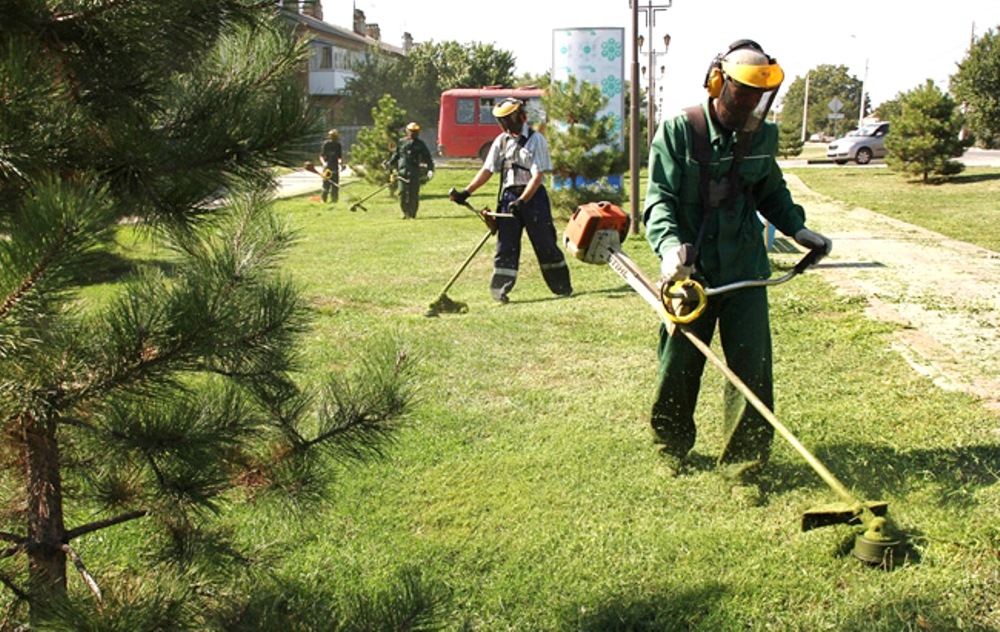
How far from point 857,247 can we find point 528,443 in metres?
8.64

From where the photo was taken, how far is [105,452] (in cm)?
192

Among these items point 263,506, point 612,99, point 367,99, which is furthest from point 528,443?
point 367,99

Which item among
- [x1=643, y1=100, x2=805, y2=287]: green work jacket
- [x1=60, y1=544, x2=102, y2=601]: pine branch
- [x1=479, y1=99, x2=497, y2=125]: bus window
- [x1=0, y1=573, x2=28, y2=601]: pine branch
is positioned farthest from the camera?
[x1=479, y1=99, x2=497, y2=125]: bus window

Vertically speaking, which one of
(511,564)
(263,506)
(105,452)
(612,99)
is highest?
(612,99)

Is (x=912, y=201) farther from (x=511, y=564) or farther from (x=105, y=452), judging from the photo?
(x=105, y=452)

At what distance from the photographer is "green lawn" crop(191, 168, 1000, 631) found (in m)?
3.05

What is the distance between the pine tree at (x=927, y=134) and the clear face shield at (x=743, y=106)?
2026cm

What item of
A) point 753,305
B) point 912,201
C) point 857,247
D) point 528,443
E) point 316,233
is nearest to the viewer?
point 753,305

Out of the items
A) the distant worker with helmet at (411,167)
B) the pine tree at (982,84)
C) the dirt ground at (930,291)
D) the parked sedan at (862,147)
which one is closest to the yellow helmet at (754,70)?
the dirt ground at (930,291)

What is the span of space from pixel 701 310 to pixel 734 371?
79 cm

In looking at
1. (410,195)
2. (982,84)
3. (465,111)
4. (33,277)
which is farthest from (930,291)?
(465,111)

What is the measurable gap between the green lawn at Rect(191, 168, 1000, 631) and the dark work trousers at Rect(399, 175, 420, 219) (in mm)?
10489

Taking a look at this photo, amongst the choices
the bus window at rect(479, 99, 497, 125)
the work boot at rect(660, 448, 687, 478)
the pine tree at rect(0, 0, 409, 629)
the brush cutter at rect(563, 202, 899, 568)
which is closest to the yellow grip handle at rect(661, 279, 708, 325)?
the brush cutter at rect(563, 202, 899, 568)

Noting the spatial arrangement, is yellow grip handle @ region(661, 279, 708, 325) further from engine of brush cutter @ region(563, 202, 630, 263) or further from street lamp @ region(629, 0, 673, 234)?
street lamp @ region(629, 0, 673, 234)
